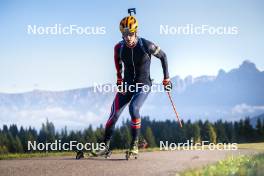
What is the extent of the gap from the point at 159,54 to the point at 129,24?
109 centimetres

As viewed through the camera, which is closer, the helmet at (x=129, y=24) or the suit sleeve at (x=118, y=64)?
the helmet at (x=129, y=24)

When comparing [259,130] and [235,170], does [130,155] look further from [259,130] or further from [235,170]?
[259,130]

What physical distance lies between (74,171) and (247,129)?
42.9 ft

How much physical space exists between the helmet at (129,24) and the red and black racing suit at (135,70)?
14.2 inches

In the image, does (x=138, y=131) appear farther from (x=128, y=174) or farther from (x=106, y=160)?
(x=128, y=174)

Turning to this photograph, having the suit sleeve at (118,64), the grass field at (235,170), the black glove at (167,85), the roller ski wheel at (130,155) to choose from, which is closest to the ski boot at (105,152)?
the roller ski wheel at (130,155)

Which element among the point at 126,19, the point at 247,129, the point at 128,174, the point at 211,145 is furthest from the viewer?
the point at 247,129

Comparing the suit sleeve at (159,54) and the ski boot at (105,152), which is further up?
the suit sleeve at (159,54)

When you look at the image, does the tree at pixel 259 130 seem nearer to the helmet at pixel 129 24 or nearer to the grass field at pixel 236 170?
the grass field at pixel 236 170

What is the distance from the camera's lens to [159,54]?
33.4 ft

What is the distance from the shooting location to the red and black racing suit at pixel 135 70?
32.6 ft

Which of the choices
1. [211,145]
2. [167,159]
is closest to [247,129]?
[211,145]

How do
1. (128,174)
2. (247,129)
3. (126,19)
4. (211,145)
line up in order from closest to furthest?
1. (128,174)
2. (126,19)
3. (211,145)
4. (247,129)

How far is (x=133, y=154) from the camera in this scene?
1007 cm
